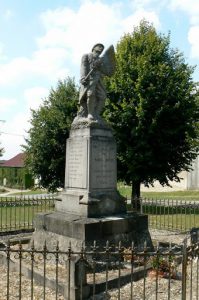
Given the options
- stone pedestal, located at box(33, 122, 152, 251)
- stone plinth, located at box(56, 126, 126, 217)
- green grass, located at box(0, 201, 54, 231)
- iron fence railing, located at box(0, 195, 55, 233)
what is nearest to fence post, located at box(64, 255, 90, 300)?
stone pedestal, located at box(33, 122, 152, 251)

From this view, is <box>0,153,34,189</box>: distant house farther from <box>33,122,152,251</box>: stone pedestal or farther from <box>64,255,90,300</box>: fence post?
<box>64,255,90,300</box>: fence post

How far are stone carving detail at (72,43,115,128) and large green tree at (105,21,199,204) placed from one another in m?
8.66

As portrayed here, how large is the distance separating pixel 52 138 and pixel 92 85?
12.2m

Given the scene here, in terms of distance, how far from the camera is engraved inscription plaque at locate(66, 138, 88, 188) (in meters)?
8.90

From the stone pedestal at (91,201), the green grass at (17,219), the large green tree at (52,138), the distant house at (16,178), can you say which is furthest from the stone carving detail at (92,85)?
the distant house at (16,178)

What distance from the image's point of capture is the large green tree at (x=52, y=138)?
21.1 metres

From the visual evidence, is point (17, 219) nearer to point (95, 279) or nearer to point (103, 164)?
point (103, 164)

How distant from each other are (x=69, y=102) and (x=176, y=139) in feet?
22.1

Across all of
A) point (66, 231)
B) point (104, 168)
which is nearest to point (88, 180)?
point (104, 168)

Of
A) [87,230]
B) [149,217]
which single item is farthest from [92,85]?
[149,217]

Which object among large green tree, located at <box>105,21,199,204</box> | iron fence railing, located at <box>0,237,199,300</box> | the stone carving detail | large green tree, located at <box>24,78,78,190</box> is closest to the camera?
iron fence railing, located at <box>0,237,199,300</box>

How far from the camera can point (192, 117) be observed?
19.2 metres

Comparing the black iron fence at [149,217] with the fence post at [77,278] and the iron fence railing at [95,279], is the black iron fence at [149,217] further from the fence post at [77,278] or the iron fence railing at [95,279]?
the fence post at [77,278]

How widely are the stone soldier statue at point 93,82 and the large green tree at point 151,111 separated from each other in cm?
866
